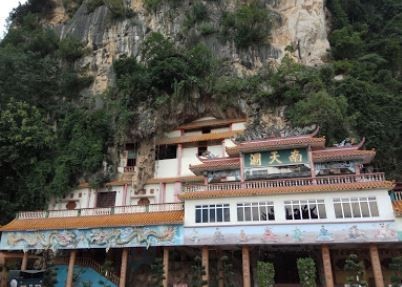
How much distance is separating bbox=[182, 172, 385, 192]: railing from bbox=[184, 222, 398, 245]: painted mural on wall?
7.69ft

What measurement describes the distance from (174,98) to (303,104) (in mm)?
9422

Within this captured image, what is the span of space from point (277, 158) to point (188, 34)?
17120mm

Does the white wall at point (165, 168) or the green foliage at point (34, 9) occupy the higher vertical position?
the green foliage at point (34, 9)

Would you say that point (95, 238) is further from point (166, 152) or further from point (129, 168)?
point (166, 152)

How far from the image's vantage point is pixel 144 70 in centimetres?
2880

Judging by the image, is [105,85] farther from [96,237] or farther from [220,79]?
[96,237]

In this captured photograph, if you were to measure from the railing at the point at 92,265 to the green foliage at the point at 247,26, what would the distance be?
20444 mm

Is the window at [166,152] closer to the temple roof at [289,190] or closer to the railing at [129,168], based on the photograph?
the railing at [129,168]

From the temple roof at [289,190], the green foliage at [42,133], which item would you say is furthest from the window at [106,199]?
the temple roof at [289,190]

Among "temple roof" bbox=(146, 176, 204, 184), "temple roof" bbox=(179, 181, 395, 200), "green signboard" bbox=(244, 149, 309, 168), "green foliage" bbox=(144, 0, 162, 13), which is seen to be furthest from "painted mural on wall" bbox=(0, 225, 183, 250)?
"green foliage" bbox=(144, 0, 162, 13)

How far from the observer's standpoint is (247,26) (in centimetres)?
3017

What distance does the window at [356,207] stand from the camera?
1709 centimetres

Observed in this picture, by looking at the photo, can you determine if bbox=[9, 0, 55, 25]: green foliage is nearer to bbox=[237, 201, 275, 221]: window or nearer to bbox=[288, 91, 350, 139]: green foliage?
bbox=[288, 91, 350, 139]: green foliage

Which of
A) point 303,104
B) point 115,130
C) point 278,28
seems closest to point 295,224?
point 303,104
